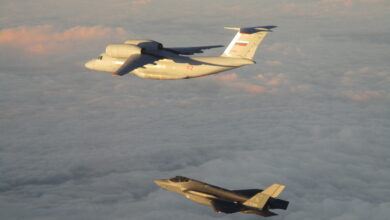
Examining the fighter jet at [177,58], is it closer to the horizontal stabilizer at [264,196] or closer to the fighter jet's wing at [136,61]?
the fighter jet's wing at [136,61]

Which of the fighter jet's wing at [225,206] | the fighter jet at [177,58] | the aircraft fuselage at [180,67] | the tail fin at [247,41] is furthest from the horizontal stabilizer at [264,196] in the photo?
the tail fin at [247,41]

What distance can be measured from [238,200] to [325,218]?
118197 millimetres

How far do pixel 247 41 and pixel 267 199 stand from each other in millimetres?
18171

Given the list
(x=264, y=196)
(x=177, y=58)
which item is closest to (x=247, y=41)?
(x=177, y=58)

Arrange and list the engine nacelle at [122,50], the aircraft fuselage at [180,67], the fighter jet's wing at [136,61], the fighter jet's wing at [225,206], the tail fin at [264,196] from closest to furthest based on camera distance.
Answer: the tail fin at [264,196] → the fighter jet's wing at [225,206] → the fighter jet's wing at [136,61] → the engine nacelle at [122,50] → the aircraft fuselage at [180,67]

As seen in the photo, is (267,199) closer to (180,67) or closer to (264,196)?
(264,196)

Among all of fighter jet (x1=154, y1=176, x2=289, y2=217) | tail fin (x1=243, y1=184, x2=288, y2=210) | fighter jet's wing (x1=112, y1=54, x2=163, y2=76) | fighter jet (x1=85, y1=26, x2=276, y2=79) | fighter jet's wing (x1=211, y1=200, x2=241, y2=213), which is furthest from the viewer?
fighter jet (x1=85, y1=26, x2=276, y2=79)

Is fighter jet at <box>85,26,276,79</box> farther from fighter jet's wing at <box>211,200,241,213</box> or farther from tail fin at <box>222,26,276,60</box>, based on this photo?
fighter jet's wing at <box>211,200,241,213</box>

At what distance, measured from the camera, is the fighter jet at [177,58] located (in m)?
44.3

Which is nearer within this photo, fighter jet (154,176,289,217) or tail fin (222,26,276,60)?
fighter jet (154,176,289,217)

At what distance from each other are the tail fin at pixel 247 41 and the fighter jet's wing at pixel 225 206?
1675 cm

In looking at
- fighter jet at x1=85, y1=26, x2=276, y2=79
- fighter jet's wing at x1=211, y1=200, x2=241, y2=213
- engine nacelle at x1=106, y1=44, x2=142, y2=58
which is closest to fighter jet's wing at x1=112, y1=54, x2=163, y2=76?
fighter jet at x1=85, y1=26, x2=276, y2=79

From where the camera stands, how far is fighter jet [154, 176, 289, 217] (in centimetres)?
3800

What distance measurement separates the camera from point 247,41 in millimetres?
44688
